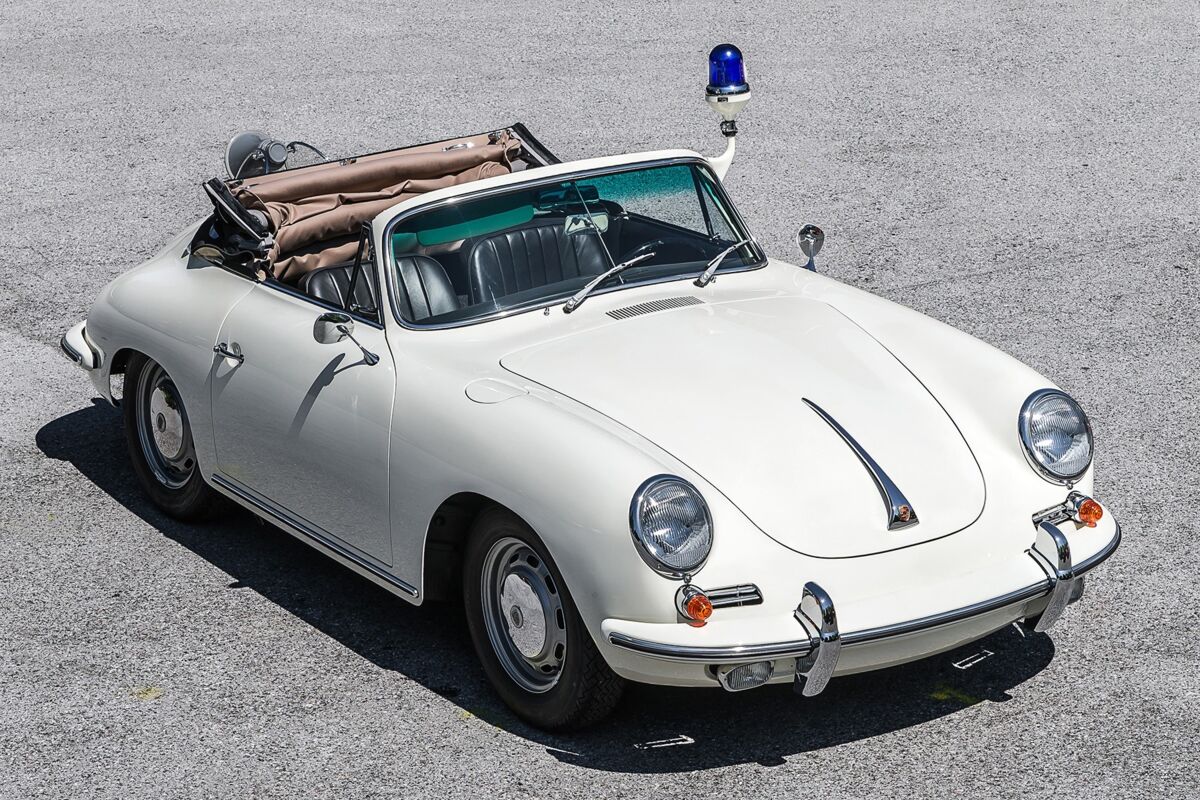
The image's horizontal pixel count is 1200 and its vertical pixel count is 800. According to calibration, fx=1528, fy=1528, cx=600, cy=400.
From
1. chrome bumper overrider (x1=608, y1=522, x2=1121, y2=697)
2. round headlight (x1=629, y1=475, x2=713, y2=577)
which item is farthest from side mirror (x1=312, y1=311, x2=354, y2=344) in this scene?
chrome bumper overrider (x1=608, y1=522, x2=1121, y2=697)

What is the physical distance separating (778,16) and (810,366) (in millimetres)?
10085

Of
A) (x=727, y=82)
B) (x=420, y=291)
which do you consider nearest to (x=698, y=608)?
(x=420, y=291)

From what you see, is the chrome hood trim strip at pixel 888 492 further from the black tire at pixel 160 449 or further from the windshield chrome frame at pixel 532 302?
the black tire at pixel 160 449

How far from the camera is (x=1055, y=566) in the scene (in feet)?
15.2

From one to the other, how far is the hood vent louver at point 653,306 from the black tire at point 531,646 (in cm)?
100

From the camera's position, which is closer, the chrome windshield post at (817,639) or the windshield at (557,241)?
the chrome windshield post at (817,639)

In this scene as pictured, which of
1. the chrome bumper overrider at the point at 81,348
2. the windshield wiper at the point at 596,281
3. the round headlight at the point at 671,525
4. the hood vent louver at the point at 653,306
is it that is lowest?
the chrome bumper overrider at the point at 81,348

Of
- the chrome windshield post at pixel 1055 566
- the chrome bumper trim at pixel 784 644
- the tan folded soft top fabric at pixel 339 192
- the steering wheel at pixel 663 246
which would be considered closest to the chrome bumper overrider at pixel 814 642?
the chrome bumper trim at pixel 784 644

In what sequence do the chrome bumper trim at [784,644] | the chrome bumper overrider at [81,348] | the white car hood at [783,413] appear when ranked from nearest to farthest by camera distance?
1. the chrome bumper trim at [784,644]
2. the white car hood at [783,413]
3. the chrome bumper overrider at [81,348]

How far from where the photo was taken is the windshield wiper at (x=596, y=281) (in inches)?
215

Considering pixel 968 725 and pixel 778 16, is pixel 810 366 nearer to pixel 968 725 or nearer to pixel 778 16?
pixel 968 725

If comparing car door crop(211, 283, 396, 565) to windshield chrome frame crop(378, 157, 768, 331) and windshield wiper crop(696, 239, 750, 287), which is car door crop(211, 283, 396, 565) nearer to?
windshield chrome frame crop(378, 157, 768, 331)

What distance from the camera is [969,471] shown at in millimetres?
4832

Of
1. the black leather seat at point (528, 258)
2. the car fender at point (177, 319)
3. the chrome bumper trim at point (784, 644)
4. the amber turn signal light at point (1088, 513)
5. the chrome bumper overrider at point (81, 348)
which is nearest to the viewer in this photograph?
the chrome bumper trim at point (784, 644)
